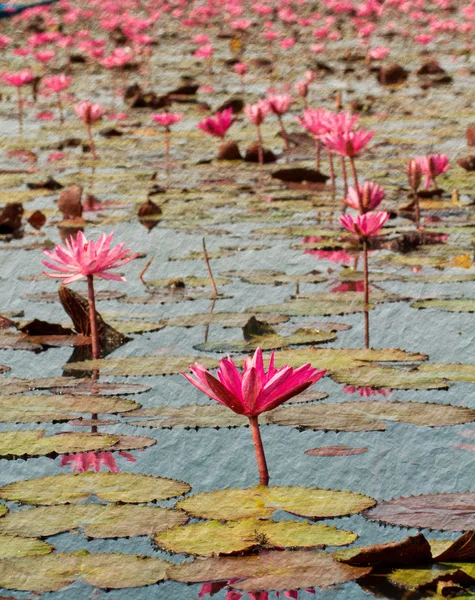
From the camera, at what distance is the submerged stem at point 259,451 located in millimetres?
2164

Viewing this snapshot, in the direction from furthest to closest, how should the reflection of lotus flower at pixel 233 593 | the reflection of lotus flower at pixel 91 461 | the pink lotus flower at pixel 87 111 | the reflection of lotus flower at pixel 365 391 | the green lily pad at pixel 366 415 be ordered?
the pink lotus flower at pixel 87 111 < the reflection of lotus flower at pixel 365 391 < the green lily pad at pixel 366 415 < the reflection of lotus flower at pixel 91 461 < the reflection of lotus flower at pixel 233 593

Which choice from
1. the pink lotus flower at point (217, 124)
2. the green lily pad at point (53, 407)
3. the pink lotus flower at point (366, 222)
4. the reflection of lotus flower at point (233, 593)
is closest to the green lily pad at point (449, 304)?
the pink lotus flower at point (366, 222)

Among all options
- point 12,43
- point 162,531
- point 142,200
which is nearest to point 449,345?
point 162,531

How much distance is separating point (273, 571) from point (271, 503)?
0.30 m

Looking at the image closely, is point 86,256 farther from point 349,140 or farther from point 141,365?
point 349,140

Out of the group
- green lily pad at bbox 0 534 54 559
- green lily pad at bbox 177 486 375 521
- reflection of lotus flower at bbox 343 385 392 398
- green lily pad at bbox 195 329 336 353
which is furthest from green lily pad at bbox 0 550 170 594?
green lily pad at bbox 195 329 336 353

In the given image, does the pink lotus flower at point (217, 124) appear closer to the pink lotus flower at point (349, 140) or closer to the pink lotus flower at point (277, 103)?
the pink lotus flower at point (277, 103)

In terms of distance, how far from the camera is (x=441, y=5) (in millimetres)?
19906

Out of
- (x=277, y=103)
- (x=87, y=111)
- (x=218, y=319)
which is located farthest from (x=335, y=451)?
(x=87, y=111)

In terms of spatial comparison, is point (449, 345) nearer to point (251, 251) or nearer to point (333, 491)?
point (333, 491)

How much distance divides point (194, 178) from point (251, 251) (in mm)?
2111

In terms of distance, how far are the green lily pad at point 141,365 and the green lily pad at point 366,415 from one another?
17.6 inches

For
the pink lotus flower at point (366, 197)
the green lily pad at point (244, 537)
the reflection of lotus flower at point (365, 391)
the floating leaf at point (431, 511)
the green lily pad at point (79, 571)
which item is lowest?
the green lily pad at point (79, 571)

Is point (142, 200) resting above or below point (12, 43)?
below
